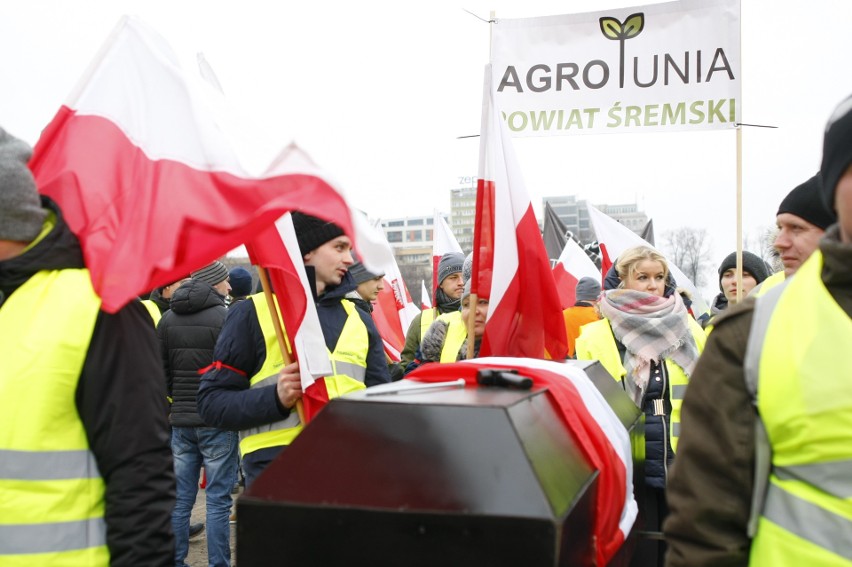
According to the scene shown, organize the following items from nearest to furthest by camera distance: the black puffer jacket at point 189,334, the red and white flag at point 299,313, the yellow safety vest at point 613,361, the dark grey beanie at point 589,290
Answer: the red and white flag at point 299,313 → the yellow safety vest at point 613,361 → the black puffer jacket at point 189,334 → the dark grey beanie at point 589,290

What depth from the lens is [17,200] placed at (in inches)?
76.9

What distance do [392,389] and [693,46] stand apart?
411cm

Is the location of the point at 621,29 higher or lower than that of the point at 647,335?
higher

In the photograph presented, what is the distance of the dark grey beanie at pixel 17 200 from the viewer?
1.94 meters

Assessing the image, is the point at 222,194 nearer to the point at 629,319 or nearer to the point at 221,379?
the point at 221,379

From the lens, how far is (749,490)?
1.55 meters

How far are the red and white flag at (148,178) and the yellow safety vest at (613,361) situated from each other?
215 centimetres

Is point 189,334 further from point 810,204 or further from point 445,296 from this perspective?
point 810,204

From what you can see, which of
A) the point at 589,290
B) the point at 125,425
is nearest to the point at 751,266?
the point at 589,290

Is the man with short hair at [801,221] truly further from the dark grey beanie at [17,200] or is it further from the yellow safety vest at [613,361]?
the dark grey beanie at [17,200]

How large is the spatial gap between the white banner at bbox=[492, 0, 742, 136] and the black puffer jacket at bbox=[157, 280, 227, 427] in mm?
2531

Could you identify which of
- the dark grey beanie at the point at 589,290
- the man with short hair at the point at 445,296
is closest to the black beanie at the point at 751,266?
the dark grey beanie at the point at 589,290

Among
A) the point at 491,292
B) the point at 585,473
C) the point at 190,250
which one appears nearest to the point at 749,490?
the point at 585,473

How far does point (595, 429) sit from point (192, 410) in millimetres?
3665
